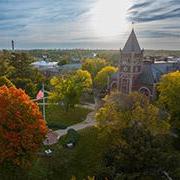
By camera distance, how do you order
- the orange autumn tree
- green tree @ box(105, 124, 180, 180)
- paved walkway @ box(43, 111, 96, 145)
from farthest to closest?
paved walkway @ box(43, 111, 96, 145) → green tree @ box(105, 124, 180, 180) → the orange autumn tree

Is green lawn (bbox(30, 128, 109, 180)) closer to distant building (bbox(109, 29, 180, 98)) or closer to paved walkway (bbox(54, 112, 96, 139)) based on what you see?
paved walkway (bbox(54, 112, 96, 139))

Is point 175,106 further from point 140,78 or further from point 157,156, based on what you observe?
point 140,78

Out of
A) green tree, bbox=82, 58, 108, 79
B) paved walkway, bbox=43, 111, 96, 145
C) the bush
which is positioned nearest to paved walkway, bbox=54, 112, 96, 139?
paved walkway, bbox=43, 111, 96, 145

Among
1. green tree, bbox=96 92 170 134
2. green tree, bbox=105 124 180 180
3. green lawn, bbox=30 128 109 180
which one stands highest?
green tree, bbox=96 92 170 134

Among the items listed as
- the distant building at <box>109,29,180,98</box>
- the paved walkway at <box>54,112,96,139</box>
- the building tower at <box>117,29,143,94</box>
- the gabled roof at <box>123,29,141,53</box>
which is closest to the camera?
the paved walkway at <box>54,112,96,139</box>

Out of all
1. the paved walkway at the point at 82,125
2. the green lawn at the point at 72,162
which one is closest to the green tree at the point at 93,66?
the paved walkway at the point at 82,125

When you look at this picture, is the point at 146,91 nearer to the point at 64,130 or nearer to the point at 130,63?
the point at 130,63

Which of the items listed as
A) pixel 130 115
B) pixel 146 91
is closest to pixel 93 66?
pixel 146 91

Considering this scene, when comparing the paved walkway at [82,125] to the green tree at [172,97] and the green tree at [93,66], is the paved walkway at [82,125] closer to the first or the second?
the green tree at [172,97]
